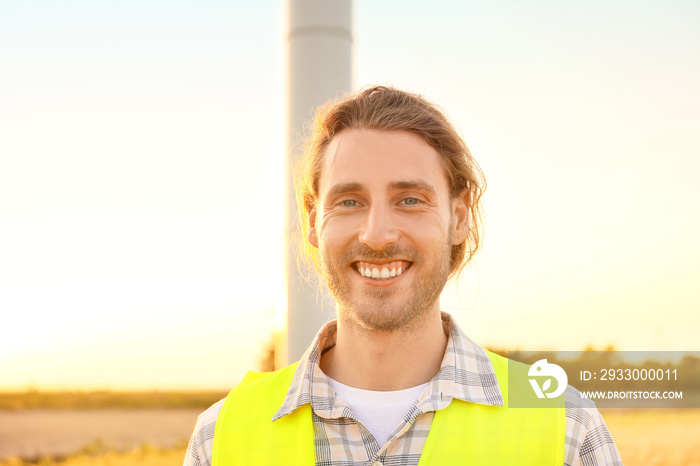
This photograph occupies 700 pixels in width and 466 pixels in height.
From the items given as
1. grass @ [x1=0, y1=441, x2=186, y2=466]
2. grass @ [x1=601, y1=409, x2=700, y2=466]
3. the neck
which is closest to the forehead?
the neck

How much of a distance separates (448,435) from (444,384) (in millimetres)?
132

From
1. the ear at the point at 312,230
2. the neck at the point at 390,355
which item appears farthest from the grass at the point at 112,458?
the neck at the point at 390,355

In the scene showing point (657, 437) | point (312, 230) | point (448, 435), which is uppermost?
point (312, 230)

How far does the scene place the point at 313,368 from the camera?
Answer: 1.83 meters

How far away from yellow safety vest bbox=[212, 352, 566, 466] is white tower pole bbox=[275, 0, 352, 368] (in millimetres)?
1473

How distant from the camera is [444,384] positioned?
5.57 ft

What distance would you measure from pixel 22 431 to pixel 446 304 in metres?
4.86

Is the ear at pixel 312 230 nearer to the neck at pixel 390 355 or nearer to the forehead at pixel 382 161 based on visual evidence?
the forehead at pixel 382 161

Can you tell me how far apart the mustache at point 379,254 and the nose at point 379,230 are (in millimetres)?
13

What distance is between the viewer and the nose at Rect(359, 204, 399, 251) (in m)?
1.66

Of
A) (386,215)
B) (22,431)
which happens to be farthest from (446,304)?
(22,431)

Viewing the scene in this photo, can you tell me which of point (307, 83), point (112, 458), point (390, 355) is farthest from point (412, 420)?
point (112, 458)

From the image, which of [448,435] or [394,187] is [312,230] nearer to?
[394,187]

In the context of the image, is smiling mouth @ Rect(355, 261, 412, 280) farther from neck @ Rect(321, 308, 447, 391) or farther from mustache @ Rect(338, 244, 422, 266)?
neck @ Rect(321, 308, 447, 391)
